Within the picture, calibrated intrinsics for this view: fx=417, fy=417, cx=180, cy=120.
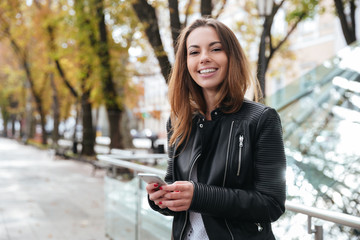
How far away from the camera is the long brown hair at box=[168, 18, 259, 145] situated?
5.49ft

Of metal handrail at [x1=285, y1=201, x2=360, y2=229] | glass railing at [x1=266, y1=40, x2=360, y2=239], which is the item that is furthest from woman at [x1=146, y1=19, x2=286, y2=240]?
glass railing at [x1=266, y1=40, x2=360, y2=239]

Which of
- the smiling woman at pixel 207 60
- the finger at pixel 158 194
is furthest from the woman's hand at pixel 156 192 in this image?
the smiling woman at pixel 207 60

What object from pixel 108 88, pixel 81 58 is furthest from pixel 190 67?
pixel 81 58

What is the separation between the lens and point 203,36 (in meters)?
1.74

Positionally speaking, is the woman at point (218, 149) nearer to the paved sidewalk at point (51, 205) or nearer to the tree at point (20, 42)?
the paved sidewalk at point (51, 205)

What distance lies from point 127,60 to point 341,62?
32.2 ft

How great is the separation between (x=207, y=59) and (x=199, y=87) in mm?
194

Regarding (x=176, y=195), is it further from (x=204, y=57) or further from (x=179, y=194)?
(x=204, y=57)

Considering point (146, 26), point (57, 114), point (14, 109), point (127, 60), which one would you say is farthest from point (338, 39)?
point (14, 109)

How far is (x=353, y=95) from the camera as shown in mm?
6578

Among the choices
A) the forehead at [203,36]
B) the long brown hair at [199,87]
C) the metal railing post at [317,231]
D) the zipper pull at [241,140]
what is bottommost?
the metal railing post at [317,231]

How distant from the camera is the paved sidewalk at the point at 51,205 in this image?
6.76m

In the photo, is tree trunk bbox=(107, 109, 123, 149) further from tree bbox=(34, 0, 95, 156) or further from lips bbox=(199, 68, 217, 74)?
lips bbox=(199, 68, 217, 74)

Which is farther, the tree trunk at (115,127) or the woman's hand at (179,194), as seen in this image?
the tree trunk at (115,127)
